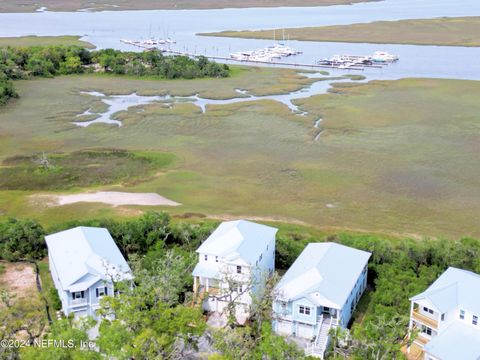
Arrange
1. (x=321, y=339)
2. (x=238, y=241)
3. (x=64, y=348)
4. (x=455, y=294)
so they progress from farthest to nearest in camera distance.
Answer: (x=238, y=241) < (x=321, y=339) < (x=455, y=294) < (x=64, y=348)

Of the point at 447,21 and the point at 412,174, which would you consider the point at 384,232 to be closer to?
the point at 412,174

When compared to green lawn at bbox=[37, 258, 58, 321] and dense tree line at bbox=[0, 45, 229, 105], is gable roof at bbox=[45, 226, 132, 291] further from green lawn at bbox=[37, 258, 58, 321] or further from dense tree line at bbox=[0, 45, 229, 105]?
dense tree line at bbox=[0, 45, 229, 105]

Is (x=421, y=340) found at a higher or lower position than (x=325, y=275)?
lower

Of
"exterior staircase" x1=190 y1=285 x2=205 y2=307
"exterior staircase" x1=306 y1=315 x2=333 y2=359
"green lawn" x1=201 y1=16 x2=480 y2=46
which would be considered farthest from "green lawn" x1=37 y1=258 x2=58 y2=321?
"green lawn" x1=201 y1=16 x2=480 y2=46

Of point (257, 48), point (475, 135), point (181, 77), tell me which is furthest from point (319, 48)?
point (475, 135)

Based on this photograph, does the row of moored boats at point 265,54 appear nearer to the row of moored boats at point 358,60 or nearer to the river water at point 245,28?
the river water at point 245,28

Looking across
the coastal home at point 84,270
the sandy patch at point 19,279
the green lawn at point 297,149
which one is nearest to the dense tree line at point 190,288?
the sandy patch at point 19,279

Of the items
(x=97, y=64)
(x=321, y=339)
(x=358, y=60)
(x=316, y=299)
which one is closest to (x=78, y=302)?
(x=316, y=299)

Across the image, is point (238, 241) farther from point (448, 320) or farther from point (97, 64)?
point (97, 64)
